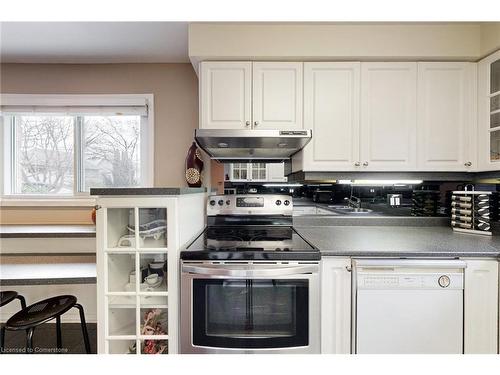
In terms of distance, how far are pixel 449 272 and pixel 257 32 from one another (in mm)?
1843

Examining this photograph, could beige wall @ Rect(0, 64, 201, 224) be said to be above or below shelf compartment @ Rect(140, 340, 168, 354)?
above

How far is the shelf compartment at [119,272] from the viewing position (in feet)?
4.57

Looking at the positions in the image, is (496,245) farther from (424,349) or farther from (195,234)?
(195,234)

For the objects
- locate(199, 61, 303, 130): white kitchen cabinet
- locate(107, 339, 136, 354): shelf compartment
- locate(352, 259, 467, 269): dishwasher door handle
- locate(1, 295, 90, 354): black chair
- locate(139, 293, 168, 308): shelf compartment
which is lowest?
locate(107, 339, 136, 354): shelf compartment

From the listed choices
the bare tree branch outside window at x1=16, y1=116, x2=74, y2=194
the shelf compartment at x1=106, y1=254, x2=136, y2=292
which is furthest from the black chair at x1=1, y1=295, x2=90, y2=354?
the bare tree branch outside window at x1=16, y1=116, x2=74, y2=194

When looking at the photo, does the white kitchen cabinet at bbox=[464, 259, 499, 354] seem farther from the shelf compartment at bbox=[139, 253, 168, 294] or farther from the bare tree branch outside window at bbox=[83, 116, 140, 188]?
the bare tree branch outside window at bbox=[83, 116, 140, 188]

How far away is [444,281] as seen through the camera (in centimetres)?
143

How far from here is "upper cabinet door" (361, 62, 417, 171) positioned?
6.31 feet

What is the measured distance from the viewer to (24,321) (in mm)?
1483

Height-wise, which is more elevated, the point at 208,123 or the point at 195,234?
the point at 208,123

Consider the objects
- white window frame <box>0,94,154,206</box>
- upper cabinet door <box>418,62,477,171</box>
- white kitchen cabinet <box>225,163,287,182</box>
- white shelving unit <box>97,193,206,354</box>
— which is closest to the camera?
white shelving unit <box>97,193,206,354</box>

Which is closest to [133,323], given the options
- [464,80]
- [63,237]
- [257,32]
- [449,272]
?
[63,237]

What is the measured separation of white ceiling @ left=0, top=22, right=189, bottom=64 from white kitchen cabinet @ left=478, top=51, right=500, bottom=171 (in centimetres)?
208

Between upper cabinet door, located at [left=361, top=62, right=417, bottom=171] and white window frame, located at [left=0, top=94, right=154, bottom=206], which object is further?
white window frame, located at [left=0, top=94, right=154, bottom=206]
